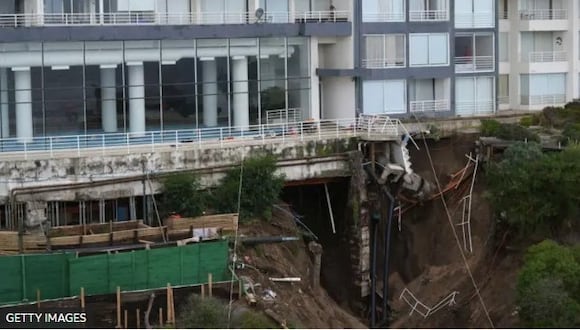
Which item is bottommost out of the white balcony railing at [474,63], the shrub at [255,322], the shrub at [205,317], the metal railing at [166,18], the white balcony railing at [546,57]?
the shrub at [255,322]

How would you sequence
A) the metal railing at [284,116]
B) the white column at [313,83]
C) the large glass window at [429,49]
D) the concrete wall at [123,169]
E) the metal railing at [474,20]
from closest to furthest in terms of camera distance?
the concrete wall at [123,169] < the metal railing at [284,116] < the white column at [313,83] < the large glass window at [429,49] < the metal railing at [474,20]

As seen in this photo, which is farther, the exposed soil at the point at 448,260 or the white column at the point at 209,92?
the white column at the point at 209,92

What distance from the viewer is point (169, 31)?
4972cm

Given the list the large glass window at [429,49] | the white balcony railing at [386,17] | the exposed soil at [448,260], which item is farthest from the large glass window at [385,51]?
the exposed soil at [448,260]

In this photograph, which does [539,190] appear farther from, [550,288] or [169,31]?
[169,31]

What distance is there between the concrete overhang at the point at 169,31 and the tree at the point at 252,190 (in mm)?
6721

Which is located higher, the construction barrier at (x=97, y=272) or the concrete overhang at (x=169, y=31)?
the concrete overhang at (x=169, y=31)

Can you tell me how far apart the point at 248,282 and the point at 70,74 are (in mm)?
12882

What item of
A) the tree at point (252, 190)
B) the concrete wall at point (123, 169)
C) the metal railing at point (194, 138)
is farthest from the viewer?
the metal railing at point (194, 138)

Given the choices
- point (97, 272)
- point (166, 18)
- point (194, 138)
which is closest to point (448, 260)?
point (194, 138)

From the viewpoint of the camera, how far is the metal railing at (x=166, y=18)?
48.6 meters

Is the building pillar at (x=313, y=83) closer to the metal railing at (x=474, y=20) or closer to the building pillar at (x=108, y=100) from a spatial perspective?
the metal railing at (x=474, y=20)

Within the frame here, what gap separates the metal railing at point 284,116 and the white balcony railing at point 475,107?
8.72 m

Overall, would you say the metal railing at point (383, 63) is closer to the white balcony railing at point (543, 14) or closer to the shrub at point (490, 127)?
the shrub at point (490, 127)
